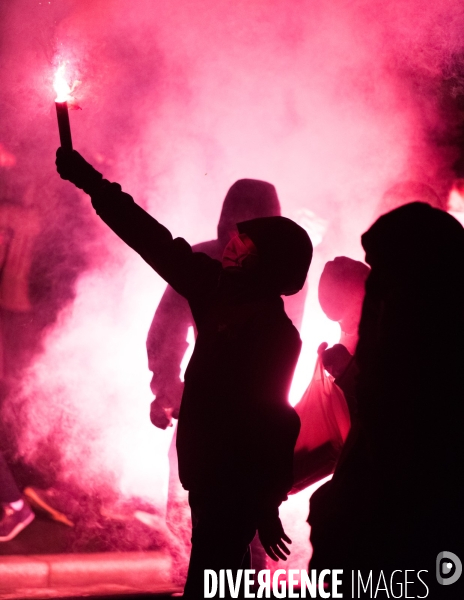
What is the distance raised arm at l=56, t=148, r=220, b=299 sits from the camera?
2.18m

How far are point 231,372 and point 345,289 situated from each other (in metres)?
1.24

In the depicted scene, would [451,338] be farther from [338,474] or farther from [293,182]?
[293,182]

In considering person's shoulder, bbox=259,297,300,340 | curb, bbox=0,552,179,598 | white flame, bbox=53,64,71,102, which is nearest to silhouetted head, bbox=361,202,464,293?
person's shoulder, bbox=259,297,300,340

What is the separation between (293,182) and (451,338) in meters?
2.24

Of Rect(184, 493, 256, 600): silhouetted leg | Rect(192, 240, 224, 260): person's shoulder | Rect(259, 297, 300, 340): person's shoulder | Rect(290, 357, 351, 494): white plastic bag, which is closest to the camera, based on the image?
Rect(184, 493, 256, 600): silhouetted leg

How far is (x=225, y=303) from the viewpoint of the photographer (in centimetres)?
218

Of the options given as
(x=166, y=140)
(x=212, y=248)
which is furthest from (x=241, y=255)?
(x=166, y=140)

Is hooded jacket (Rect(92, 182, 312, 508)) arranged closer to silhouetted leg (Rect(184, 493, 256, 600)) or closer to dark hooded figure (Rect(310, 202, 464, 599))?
silhouetted leg (Rect(184, 493, 256, 600))

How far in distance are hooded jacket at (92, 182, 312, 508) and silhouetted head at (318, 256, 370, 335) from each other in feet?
2.95

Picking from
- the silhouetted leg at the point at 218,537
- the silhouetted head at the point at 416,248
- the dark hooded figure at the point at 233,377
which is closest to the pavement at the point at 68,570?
the silhouetted leg at the point at 218,537

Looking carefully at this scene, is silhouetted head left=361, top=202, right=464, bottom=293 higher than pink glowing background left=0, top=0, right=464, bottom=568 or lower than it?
lower

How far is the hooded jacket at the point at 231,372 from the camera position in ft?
6.64

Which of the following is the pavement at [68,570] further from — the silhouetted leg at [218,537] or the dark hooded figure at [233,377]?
the dark hooded figure at [233,377]

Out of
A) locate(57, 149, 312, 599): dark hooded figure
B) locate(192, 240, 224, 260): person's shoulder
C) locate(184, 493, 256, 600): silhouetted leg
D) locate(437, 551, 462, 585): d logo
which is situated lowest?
locate(437, 551, 462, 585): d logo
